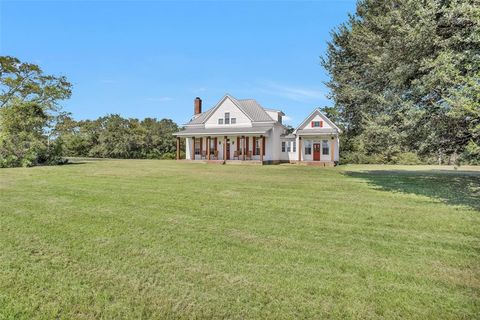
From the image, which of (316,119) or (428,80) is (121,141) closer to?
(316,119)

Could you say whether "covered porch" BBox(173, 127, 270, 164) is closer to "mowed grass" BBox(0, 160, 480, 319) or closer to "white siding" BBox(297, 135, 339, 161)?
"white siding" BBox(297, 135, 339, 161)

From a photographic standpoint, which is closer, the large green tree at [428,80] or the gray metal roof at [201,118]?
the large green tree at [428,80]

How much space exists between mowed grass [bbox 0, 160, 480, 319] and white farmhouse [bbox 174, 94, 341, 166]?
1953cm

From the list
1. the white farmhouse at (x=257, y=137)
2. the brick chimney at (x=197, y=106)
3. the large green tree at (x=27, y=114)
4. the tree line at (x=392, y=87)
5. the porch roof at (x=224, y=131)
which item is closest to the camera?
the tree line at (x=392, y=87)

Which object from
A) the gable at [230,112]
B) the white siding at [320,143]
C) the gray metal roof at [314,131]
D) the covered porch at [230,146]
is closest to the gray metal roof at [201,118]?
the gable at [230,112]

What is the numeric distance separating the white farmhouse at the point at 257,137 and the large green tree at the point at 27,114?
11.3m

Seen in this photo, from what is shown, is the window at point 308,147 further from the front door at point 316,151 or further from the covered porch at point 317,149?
the front door at point 316,151

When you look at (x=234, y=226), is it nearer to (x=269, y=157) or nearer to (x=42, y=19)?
(x=42, y=19)

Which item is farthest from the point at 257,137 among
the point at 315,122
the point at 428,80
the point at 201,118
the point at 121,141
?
the point at 121,141

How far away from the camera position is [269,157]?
2817 centimetres

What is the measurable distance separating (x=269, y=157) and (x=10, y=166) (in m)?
20.7


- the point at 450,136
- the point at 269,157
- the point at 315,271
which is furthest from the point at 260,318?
the point at 269,157

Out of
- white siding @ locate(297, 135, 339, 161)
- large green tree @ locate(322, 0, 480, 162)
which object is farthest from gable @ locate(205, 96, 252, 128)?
large green tree @ locate(322, 0, 480, 162)

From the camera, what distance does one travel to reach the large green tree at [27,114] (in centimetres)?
1942
